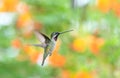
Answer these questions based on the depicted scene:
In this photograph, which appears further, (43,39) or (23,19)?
(23,19)

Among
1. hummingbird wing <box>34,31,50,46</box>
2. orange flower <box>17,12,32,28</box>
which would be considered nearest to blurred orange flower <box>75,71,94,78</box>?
orange flower <box>17,12,32,28</box>

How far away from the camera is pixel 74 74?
2.11 meters

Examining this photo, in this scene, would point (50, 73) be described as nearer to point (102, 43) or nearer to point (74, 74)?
point (74, 74)

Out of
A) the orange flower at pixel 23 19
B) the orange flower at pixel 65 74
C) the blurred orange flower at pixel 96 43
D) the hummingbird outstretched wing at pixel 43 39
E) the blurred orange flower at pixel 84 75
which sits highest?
the hummingbird outstretched wing at pixel 43 39

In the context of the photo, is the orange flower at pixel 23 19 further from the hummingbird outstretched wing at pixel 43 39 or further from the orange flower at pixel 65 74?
the orange flower at pixel 65 74

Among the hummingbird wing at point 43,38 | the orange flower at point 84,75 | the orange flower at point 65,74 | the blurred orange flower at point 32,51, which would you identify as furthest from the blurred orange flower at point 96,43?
the hummingbird wing at point 43,38

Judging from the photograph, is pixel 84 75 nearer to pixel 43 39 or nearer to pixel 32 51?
pixel 32 51

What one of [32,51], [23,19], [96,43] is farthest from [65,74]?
[32,51]

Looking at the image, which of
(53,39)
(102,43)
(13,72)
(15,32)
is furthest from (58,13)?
(53,39)

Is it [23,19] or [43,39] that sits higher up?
[43,39]

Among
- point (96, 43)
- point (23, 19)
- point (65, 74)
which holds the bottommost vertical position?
point (65, 74)

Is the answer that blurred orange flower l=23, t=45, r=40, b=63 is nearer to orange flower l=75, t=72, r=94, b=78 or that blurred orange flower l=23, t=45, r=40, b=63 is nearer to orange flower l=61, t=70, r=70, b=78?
orange flower l=75, t=72, r=94, b=78

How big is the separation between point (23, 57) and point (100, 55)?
437 millimetres

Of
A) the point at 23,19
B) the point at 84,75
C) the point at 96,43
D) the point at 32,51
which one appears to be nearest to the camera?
the point at 32,51
